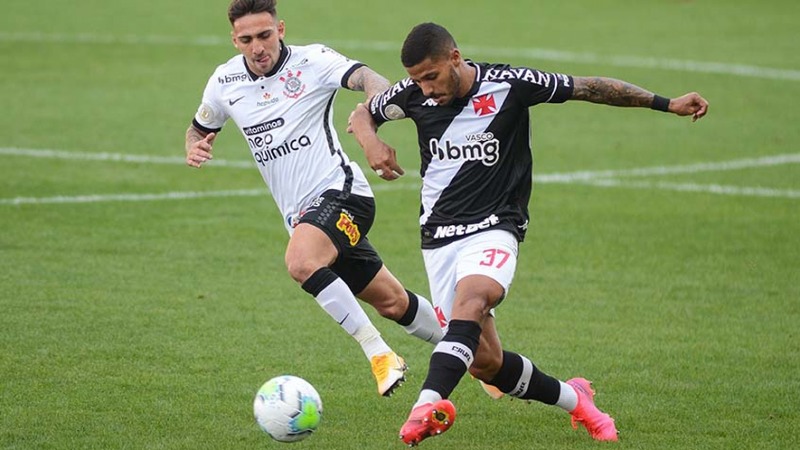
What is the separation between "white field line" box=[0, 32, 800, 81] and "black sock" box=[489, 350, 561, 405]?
57.9ft

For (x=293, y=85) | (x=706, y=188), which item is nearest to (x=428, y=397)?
(x=293, y=85)

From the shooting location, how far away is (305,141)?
9.64 metres

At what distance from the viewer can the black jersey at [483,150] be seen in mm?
8344

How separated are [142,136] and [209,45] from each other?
351 inches

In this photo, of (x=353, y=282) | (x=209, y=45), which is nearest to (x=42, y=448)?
(x=353, y=282)

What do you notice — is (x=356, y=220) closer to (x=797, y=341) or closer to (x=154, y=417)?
(x=154, y=417)

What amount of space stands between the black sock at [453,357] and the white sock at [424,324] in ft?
6.19

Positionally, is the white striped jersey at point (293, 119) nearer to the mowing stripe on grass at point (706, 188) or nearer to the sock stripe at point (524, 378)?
the sock stripe at point (524, 378)

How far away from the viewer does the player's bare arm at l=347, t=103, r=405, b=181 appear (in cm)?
813

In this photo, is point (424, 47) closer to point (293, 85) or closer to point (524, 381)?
point (293, 85)

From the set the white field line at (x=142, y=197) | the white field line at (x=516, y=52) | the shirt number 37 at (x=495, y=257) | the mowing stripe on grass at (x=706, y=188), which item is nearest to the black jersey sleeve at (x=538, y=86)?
the shirt number 37 at (x=495, y=257)

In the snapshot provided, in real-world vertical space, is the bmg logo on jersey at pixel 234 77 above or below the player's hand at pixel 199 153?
→ above

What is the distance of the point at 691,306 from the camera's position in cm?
1207

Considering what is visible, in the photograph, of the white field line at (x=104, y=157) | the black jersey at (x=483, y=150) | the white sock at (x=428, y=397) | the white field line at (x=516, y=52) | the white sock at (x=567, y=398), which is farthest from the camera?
the white field line at (x=516, y=52)
